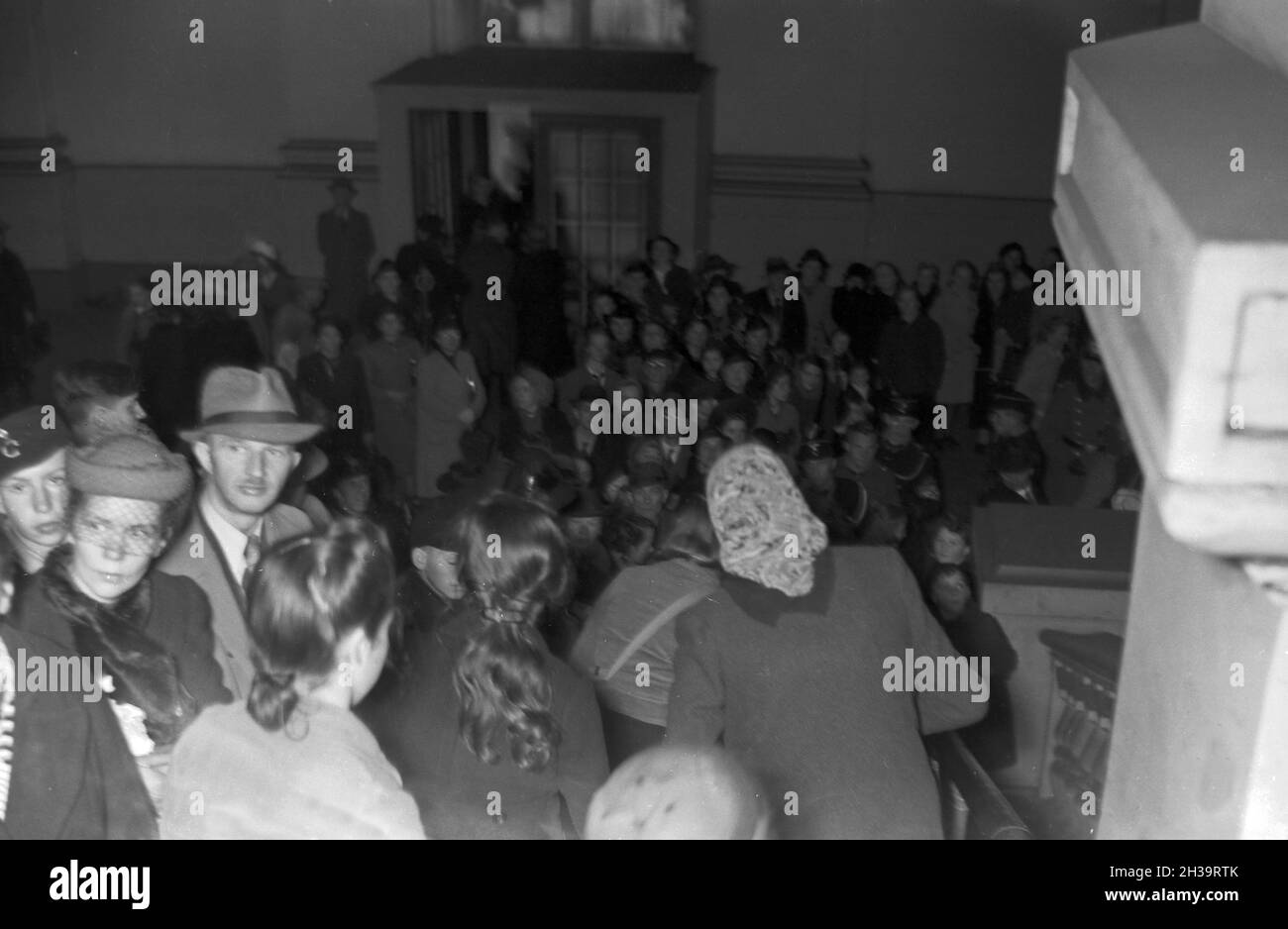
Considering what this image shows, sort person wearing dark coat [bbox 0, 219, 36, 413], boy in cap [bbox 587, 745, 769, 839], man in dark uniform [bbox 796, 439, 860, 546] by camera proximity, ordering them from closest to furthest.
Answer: boy in cap [bbox 587, 745, 769, 839] < man in dark uniform [bbox 796, 439, 860, 546] < person wearing dark coat [bbox 0, 219, 36, 413]

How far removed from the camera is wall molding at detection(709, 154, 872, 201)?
6.84 metres

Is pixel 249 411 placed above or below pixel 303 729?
above

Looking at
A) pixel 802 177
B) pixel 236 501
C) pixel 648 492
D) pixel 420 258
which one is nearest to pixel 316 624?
pixel 236 501

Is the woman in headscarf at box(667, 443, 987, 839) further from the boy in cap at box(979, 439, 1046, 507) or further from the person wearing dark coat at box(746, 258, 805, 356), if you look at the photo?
the person wearing dark coat at box(746, 258, 805, 356)

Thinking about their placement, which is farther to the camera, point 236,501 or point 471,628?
point 236,501

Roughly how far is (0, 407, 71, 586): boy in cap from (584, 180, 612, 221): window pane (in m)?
5.11

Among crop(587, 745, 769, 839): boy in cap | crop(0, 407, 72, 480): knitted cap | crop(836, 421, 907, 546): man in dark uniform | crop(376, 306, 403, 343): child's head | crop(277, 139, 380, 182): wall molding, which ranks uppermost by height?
crop(277, 139, 380, 182): wall molding

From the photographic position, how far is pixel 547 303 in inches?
212

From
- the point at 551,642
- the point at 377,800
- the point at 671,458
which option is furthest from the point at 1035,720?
the point at 377,800

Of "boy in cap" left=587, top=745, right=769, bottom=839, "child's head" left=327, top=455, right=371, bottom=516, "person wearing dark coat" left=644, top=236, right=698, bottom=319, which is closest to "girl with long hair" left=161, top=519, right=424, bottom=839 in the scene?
"boy in cap" left=587, top=745, right=769, bottom=839

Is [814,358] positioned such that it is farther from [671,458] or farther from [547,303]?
[547,303]

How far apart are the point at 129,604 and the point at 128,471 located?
7.7 inches

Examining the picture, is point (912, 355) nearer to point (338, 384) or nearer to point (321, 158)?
point (338, 384)

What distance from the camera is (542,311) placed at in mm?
5355
